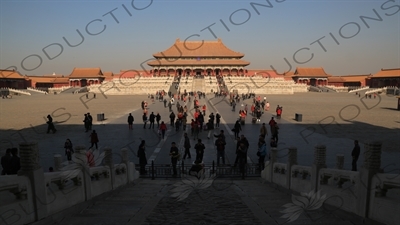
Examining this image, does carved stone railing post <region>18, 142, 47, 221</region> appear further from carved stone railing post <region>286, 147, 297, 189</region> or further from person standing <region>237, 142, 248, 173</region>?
person standing <region>237, 142, 248, 173</region>

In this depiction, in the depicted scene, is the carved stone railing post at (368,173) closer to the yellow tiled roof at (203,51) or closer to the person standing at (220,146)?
the person standing at (220,146)

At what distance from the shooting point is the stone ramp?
457 centimetres

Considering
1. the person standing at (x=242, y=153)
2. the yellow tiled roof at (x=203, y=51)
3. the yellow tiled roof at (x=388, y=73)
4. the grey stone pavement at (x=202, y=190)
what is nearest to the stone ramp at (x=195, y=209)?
the grey stone pavement at (x=202, y=190)

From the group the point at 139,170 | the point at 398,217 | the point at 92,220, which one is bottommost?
the point at 139,170

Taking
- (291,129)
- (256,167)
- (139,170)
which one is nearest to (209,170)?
(256,167)

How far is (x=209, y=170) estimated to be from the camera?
9.30 m

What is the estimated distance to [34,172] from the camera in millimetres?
4285

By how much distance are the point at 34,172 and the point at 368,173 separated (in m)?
4.83

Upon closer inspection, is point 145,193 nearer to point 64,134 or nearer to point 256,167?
point 256,167

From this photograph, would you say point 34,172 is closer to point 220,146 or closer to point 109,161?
point 109,161

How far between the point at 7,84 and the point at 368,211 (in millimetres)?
72569

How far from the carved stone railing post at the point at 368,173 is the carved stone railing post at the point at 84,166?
4.69 metres

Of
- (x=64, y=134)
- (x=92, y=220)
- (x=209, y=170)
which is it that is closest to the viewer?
(x=92, y=220)

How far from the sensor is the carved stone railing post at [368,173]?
423 centimetres
